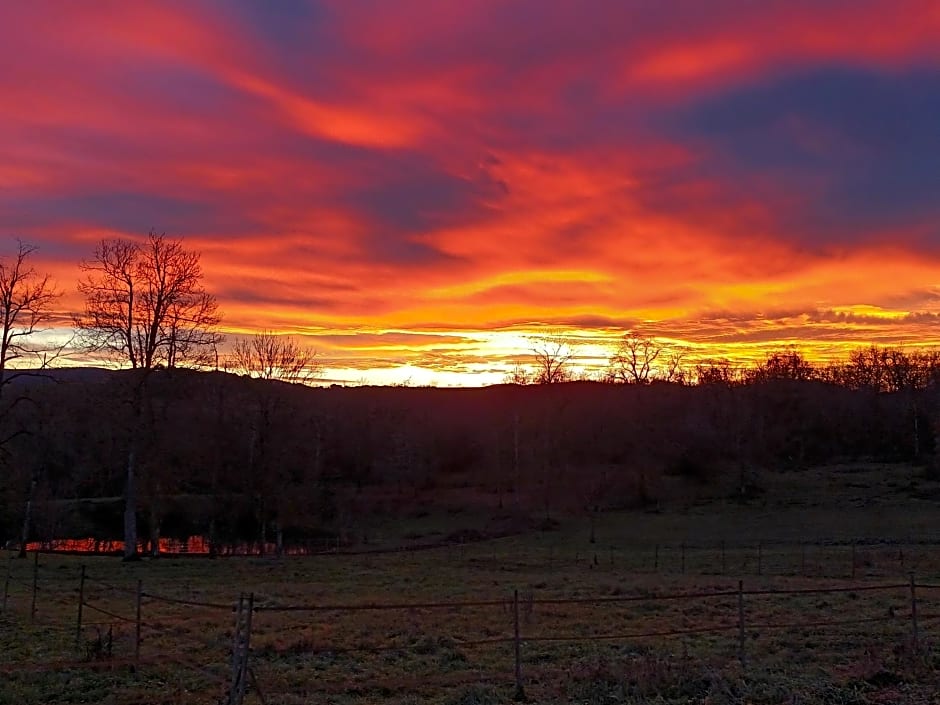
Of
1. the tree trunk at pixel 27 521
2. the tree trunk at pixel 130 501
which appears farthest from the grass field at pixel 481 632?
the tree trunk at pixel 27 521

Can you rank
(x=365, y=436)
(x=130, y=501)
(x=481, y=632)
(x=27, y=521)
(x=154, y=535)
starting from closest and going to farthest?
(x=481, y=632)
(x=130, y=501)
(x=154, y=535)
(x=27, y=521)
(x=365, y=436)

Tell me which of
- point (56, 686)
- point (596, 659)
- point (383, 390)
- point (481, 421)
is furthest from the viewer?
point (383, 390)

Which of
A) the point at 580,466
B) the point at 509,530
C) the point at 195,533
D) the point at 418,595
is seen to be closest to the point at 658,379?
the point at 580,466

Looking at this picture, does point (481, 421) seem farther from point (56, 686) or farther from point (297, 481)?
point (56, 686)

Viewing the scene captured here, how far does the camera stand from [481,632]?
1617 cm

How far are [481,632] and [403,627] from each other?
176cm

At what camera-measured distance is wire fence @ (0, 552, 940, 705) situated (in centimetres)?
1191

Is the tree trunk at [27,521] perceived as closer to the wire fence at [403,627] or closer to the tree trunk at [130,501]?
the tree trunk at [130,501]

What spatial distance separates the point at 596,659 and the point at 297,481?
4857cm

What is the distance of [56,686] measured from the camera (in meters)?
11.3

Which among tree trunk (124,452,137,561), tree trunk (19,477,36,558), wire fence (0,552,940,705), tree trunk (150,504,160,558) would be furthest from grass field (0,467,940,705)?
tree trunk (150,504,160,558)

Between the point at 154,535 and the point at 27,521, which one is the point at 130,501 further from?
the point at 27,521

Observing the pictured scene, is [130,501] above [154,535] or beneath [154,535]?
above

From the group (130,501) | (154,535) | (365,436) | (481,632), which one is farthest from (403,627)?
(365,436)
